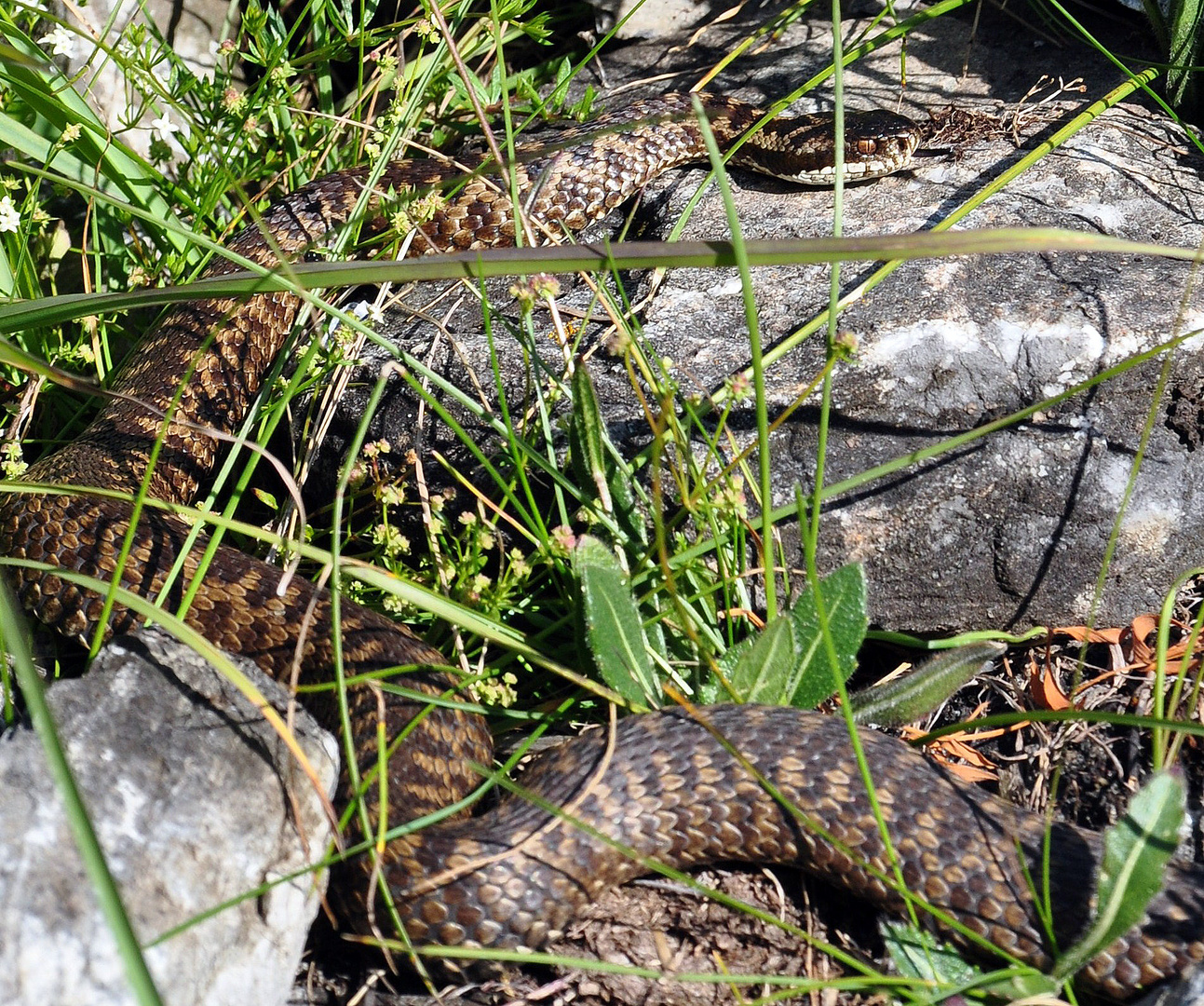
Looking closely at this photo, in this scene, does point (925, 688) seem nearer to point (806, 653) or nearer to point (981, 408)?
point (806, 653)

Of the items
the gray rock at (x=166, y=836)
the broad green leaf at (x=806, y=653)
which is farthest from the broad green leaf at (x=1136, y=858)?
the gray rock at (x=166, y=836)

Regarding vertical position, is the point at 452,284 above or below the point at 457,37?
below

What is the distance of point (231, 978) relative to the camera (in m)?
2.24

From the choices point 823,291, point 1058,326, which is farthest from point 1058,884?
point 823,291

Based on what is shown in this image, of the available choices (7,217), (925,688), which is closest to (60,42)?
(7,217)

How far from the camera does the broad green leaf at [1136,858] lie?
7.33 ft

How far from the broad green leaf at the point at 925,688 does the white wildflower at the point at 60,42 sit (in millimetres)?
3679

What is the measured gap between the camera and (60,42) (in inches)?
160

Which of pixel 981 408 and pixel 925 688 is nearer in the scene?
pixel 925 688

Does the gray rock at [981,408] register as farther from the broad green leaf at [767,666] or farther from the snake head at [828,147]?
the snake head at [828,147]

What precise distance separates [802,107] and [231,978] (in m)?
4.26

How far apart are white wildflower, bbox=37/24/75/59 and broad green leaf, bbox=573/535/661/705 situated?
2.90 m

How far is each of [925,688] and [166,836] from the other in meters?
1.92

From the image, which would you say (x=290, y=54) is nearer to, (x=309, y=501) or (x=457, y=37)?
(x=457, y=37)
